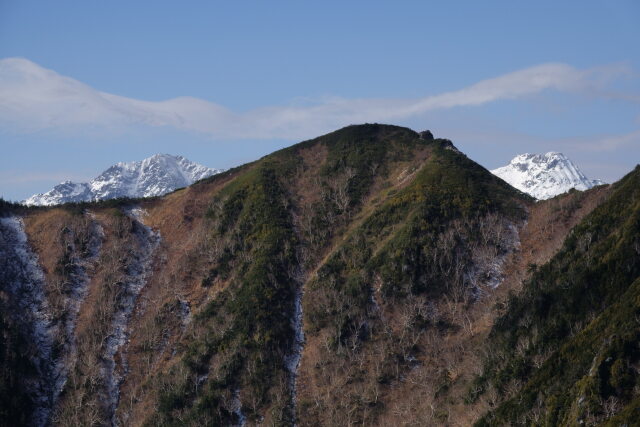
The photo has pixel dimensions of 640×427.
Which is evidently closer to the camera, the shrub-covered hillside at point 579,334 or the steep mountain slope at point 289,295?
the shrub-covered hillside at point 579,334

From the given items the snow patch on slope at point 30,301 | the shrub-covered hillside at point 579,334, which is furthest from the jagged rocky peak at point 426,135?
the snow patch on slope at point 30,301

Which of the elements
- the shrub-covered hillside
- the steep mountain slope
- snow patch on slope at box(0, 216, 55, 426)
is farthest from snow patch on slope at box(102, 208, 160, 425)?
the shrub-covered hillside

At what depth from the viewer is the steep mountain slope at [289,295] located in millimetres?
108812

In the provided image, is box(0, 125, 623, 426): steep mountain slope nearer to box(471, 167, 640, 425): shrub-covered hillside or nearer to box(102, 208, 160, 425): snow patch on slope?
box(102, 208, 160, 425): snow patch on slope

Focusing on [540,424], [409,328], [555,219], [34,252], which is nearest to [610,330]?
[540,424]

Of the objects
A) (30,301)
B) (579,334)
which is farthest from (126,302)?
(579,334)

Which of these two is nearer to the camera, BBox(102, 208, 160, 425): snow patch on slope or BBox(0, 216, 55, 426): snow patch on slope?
BBox(0, 216, 55, 426): snow patch on slope

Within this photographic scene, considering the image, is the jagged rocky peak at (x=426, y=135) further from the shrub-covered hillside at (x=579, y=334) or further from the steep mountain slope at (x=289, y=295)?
the shrub-covered hillside at (x=579, y=334)

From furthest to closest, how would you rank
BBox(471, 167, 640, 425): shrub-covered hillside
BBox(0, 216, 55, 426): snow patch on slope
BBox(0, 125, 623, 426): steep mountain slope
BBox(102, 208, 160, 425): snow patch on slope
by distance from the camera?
1. BBox(102, 208, 160, 425): snow patch on slope
2. BBox(0, 216, 55, 426): snow patch on slope
3. BBox(0, 125, 623, 426): steep mountain slope
4. BBox(471, 167, 640, 425): shrub-covered hillside

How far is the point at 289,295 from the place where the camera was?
129625mm

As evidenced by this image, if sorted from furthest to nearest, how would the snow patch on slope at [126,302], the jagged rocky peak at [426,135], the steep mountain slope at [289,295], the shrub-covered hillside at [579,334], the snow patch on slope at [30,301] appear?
the jagged rocky peak at [426,135] → the snow patch on slope at [126,302] → the snow patch on slope at [30,301] → the steep mountain slope at [289,295] → the shrub-covered hillside at [579,334]

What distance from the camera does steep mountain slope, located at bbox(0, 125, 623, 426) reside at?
10881 centimetres

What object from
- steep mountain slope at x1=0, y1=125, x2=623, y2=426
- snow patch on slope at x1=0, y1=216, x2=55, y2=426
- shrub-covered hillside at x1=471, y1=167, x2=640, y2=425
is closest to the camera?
shrub-covered hillside at x1=471, y1=167, x2=640, y2=425

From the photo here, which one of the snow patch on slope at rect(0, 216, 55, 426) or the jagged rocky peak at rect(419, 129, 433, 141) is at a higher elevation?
the jagged rocky peak at rect(419, 129, 433, 141)
